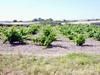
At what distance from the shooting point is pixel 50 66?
535 inches

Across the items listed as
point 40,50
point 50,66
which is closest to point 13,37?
point 40,50

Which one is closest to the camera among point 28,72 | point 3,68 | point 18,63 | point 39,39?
point 28,72

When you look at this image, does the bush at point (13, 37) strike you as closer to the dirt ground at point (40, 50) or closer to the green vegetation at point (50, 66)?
the dirt ground at point (40, 50)

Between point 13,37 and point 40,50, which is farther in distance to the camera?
point 13,37

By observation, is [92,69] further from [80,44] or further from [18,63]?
[80,44]

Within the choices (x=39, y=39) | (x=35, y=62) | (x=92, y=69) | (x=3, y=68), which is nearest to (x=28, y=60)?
(x=35, y=62)

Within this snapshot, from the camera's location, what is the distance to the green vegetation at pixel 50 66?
1240cm

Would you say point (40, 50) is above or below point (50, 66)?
below

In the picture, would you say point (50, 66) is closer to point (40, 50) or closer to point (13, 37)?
point (40, 50)

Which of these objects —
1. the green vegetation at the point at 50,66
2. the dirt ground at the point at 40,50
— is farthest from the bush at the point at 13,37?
the green vegetation at the point at 50,66

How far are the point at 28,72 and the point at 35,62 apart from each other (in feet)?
8.30

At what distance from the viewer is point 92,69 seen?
1337 cm

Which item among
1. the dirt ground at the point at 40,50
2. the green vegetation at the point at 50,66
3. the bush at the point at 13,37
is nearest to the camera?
the green vegetation at the point at 50,66

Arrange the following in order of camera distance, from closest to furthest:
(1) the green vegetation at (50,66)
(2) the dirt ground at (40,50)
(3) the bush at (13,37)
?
(1) the green vegetation at (50,66) → (2) the dirt ground at (40,50) → (3) the bush at (13,37)
